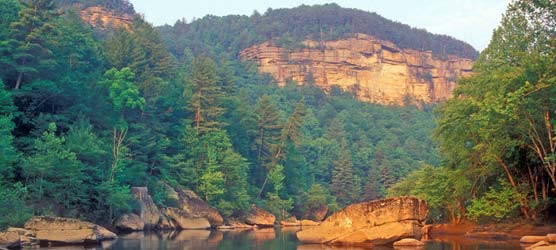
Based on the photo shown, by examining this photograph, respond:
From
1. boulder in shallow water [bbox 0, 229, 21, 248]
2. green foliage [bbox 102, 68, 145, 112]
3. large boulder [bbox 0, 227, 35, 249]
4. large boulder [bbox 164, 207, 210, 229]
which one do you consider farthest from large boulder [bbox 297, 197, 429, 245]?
green foliage [bbox 102, 68, 145, 112]

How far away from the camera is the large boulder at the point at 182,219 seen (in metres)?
51.5

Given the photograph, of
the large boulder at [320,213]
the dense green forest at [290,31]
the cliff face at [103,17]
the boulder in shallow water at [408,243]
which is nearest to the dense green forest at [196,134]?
the large boulder at [320,213]

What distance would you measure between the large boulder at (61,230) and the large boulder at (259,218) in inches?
1230

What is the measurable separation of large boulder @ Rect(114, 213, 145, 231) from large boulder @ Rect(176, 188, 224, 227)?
331 inches

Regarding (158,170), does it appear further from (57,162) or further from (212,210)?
(57,162)

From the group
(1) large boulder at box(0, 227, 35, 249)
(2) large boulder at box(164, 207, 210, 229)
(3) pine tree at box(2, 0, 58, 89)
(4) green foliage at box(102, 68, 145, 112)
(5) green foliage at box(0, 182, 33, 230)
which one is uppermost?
(3) pine tree at box(2, 0, 58, 89)

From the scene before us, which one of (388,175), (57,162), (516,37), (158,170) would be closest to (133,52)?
(158,170)

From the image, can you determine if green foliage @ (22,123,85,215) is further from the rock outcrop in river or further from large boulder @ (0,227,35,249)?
the rock outcrop in river

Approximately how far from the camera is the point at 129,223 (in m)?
43.9

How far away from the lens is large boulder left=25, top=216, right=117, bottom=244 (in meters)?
30.5

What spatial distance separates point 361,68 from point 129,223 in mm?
140708

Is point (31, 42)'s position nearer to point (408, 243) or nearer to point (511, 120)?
point (408, 243)

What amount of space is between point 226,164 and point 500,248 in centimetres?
3786

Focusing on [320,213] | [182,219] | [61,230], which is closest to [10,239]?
[61,230]
